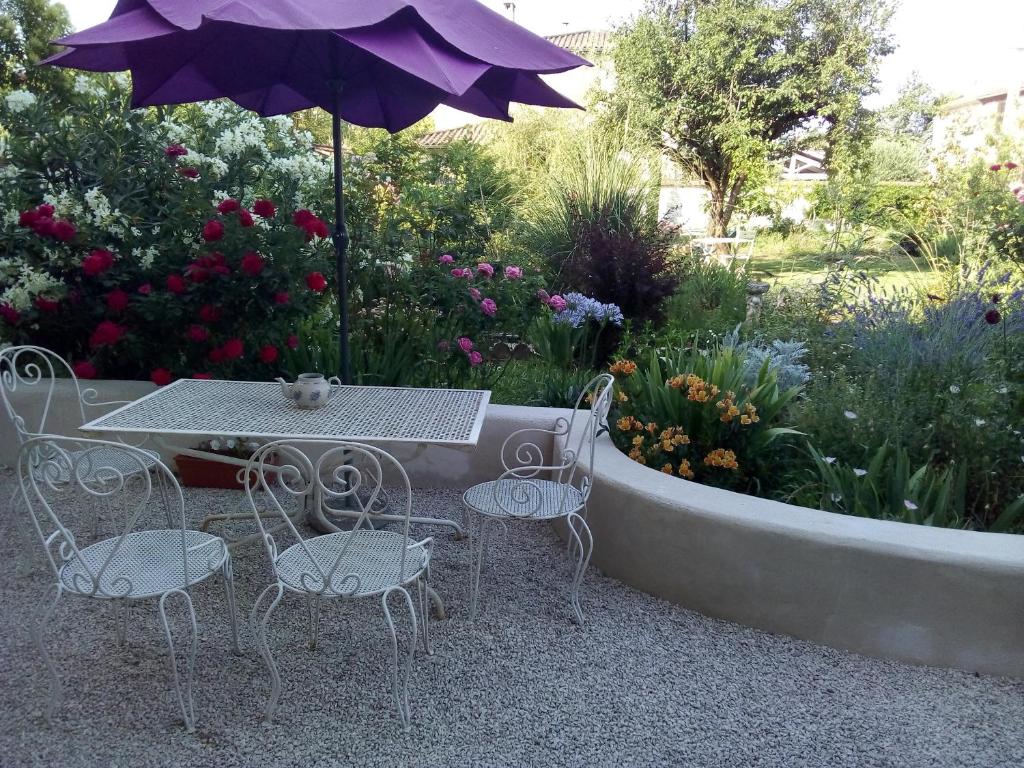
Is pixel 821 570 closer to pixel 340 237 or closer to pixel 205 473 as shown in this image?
pixel 340 237

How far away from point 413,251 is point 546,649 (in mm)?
2755

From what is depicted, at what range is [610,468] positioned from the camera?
302 cm

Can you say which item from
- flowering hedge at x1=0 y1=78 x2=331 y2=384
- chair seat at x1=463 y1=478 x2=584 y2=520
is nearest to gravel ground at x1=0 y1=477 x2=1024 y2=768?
chair seat at x1=463 y1=478 x2=584 y2=520

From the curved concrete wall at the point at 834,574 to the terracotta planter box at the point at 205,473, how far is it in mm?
2086

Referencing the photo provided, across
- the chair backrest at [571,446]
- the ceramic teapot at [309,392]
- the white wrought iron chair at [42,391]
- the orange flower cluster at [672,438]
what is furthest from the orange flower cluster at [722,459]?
the white wrought iron chair at [42,391]

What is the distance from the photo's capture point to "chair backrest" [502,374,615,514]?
278 centimetres

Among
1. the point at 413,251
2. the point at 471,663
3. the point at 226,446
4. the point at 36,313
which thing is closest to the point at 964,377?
the point at 471,663

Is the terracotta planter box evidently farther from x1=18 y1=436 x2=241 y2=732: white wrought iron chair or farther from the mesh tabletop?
x1=18 y1=436 x2=241 y2=732: white wrought iron chair

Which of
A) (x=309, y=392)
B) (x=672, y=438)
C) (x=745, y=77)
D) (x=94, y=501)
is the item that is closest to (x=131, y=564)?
(x=309, y=392)

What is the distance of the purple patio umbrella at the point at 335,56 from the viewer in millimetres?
2154

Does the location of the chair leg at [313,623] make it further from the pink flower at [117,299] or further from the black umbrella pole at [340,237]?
the pink flower at [117,299]

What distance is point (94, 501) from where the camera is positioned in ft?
11.2

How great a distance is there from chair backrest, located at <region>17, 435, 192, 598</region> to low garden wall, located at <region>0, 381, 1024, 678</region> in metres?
1.51

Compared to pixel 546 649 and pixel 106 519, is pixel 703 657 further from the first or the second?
pixel 106 519
